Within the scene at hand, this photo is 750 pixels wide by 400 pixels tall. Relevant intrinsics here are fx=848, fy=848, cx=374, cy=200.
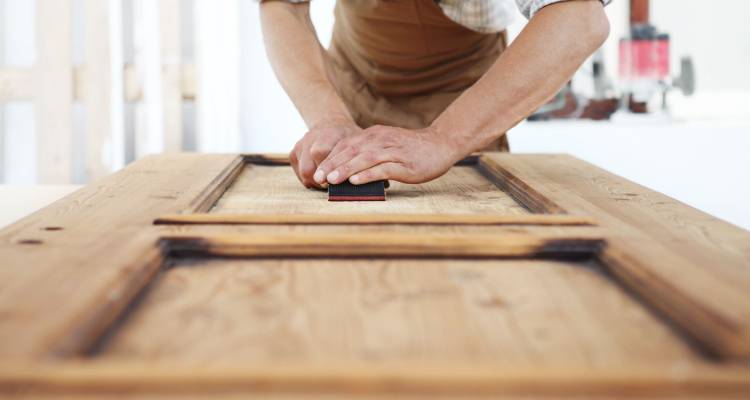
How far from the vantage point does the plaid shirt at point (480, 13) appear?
64.4 inches

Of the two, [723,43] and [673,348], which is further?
[723,43]

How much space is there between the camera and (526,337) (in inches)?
23.0

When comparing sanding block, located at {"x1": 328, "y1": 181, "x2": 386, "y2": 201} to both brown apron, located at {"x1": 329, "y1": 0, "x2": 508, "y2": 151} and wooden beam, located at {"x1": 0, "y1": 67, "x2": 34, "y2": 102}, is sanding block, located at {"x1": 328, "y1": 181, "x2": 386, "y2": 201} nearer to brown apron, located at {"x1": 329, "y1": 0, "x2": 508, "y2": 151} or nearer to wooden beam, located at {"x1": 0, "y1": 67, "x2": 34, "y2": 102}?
brown apron, located at {"x1": 329, "y1": 0, "x2": 508, "y2": 151}

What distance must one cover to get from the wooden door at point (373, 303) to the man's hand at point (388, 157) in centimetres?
9

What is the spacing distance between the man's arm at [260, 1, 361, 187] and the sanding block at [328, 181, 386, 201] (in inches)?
3.6

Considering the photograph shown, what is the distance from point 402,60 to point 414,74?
50 millimetres

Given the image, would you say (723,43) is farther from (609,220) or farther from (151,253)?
(151,253)

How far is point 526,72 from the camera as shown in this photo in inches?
49.4

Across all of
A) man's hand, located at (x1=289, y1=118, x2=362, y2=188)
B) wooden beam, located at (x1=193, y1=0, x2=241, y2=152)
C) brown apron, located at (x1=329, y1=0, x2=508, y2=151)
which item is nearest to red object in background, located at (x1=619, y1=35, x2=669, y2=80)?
brown apron, located at (x1=329, y1=0, x2=508, y2=151)

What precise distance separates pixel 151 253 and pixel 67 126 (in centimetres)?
263

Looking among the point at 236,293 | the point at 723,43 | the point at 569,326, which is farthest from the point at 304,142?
the point at 723,43

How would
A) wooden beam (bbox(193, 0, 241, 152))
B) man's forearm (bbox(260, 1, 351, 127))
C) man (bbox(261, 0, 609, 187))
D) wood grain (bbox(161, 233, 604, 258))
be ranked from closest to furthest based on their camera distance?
1. wood grain (bbox(161, 233, 604, 258))
2. man (bbox(261, 0, 609, 187))
3. man's forearm (bbox(260, 1, 351, 127))
4. wooden beam (bbox(193, 0, 241, 152))

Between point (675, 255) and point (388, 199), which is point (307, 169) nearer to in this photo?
point (388, 199)

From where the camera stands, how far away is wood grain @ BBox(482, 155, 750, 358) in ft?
1.95
